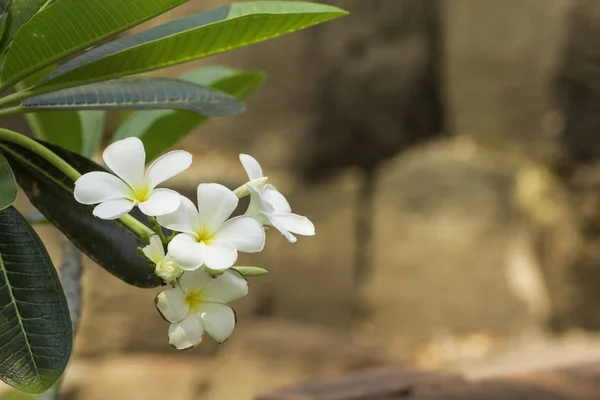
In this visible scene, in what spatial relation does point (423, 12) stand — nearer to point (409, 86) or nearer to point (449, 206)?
point (409, 86)

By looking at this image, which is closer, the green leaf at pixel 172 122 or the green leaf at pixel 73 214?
the green leaf at pixel 73 214

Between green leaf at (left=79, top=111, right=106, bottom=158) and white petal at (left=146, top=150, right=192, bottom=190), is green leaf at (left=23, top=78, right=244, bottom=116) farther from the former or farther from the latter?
green leaf at (left=79, top=111, right=106, bottom=158)

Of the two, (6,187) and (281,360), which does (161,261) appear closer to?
(6,187)

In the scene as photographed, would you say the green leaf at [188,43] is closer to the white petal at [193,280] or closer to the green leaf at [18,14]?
the green leaf at [18,14]

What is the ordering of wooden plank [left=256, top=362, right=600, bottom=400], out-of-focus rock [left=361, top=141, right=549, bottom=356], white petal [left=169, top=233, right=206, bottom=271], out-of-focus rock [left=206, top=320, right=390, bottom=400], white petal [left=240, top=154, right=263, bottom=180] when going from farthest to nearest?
out-of-focus rock [left=361, top=141, right=549, bottom=356]
out-of-focus rock [left=206, top=320, right=390, bottom=400]
wooden plank [left=256, top=362, right=600, bottom=400]
white petal [left=240, top=154, right=263, bottom=180]
white petal [left=169, top=233, right=206, bottom=271]

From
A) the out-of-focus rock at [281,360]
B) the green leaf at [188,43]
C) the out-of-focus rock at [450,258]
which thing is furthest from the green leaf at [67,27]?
the out-of-focus rock at [450,258]

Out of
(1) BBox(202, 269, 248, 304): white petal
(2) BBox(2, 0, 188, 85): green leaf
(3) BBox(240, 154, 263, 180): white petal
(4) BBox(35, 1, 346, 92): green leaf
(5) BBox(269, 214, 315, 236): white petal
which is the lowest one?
(1) BBox(202, 269, 248, 304): white petal

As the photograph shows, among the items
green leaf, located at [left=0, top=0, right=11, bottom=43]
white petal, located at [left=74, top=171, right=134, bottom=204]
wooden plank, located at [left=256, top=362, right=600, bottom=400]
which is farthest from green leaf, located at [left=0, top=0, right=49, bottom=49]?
wooden plank, located at [left=256, top=362, right=600, bottom=400]
